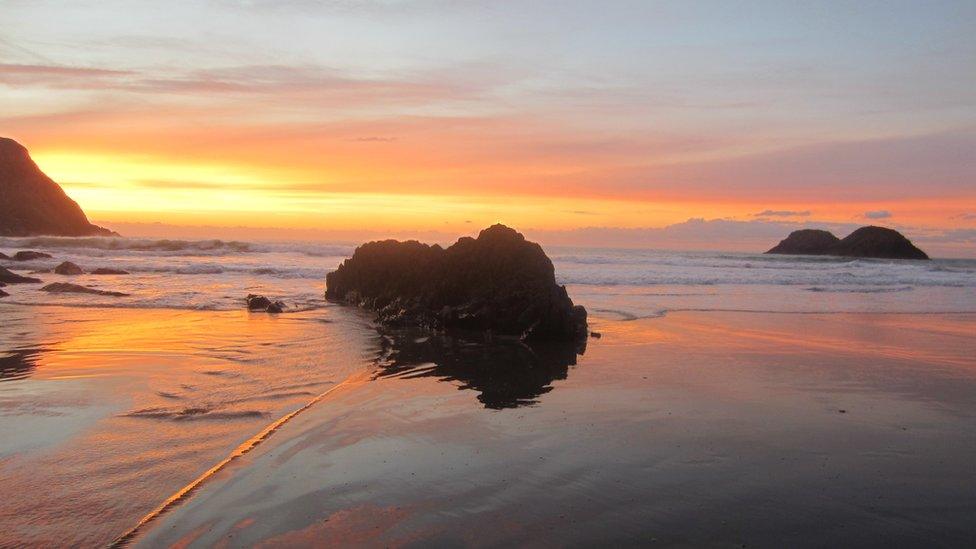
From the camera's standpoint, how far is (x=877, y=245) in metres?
72.7

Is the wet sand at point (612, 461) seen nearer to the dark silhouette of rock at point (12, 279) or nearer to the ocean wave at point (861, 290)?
the ocean wave at point (861, 290)

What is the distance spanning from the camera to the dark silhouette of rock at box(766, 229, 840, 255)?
7956cm

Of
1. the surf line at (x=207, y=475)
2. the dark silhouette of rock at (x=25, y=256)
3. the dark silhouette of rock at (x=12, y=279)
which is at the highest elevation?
the dark silhouette of rock at (x=25, y=256)

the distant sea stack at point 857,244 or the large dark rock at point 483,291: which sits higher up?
the distant sea stack at point 857,244

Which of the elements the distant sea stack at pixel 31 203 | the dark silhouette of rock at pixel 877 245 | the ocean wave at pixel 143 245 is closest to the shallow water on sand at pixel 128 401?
the ocean wave at pixel 143 245

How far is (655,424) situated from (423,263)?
1049cm

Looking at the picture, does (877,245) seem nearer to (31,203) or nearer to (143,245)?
(143,245)

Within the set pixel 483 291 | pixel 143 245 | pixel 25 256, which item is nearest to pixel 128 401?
pixel 483 291

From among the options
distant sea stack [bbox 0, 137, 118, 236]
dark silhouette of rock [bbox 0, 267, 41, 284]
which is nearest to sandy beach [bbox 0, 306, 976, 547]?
dark silhouette of rock [bbox 0, 267, 41, 284]

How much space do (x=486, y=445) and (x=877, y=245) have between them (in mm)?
79033

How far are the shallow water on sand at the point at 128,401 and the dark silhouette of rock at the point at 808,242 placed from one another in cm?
7802

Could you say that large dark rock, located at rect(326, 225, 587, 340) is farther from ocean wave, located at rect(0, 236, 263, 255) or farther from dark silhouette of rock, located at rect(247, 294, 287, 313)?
ocean wave, located at rect(0, 236, 263, 255)

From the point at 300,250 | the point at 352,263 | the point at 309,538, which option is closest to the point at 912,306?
the point at 352,263

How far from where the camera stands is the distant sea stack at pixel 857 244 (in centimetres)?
7094
